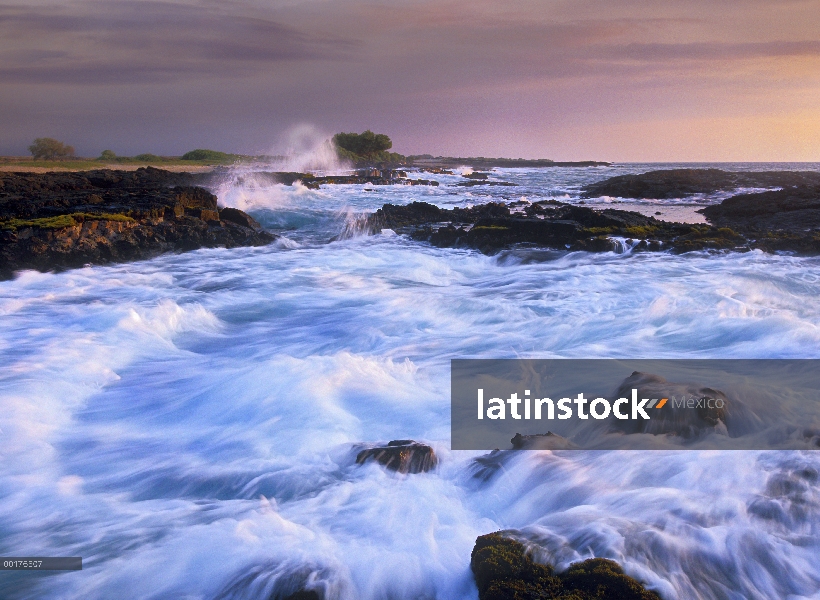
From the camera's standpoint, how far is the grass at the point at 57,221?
1270cm

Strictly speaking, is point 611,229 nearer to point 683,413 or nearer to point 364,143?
point 683,413

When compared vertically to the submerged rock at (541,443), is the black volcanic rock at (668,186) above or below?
above

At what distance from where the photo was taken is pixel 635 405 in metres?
5.25

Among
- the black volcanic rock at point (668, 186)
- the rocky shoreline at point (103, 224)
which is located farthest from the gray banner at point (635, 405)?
the black volcanic rock at point (668, 186)

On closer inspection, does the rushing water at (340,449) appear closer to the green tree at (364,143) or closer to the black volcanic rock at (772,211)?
the black volcanic rock at (772,211)

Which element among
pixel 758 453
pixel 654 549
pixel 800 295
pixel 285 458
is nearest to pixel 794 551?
pixel 654 549

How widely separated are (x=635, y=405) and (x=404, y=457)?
2.15 m

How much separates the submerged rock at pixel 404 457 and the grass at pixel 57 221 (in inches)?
443

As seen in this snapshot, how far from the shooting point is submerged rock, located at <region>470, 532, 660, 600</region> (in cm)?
289

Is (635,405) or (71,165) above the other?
(71,165)

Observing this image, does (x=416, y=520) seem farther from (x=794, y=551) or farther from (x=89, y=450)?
(x=89, y=450)

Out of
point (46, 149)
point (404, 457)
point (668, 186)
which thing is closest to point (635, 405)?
point (404, 457)

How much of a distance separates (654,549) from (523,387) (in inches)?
144

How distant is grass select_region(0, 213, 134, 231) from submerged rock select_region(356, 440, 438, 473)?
36.9ft
